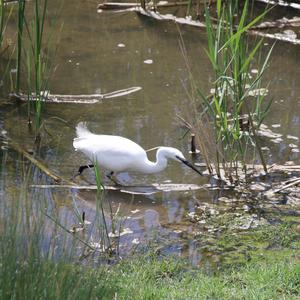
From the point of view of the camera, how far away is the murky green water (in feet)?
18.3

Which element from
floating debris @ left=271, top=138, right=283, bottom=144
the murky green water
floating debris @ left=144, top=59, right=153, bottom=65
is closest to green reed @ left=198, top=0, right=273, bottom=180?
A: the murky green water

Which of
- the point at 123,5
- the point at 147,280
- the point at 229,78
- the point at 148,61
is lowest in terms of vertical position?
the point at 148,61

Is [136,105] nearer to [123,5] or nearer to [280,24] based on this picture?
[280,24]

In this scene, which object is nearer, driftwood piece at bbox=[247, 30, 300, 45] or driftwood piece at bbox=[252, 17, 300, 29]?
driftwood piece at bbox=[247, 30, 300, 45]

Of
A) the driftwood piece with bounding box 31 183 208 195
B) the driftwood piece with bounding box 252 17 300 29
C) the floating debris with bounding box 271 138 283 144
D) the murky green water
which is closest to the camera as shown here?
the murky green water

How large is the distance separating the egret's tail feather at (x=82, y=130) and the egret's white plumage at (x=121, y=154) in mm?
134

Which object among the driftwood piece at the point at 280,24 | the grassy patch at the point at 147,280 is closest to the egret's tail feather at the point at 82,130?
the grassy patch at the point at 147,280

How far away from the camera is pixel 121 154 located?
19.2 feet

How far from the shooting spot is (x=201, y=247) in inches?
192

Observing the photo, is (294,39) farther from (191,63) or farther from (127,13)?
(127,13)

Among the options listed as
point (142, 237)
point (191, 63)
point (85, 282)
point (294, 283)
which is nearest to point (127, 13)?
point (191, 63)

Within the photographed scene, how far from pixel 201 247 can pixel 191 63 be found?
383 centimetres

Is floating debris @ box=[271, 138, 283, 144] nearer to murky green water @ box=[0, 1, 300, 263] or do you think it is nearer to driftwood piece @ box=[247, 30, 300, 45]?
murky green water @ box=[0, 1, 300, 263]

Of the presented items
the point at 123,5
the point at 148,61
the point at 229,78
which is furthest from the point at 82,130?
the point at 123,5
